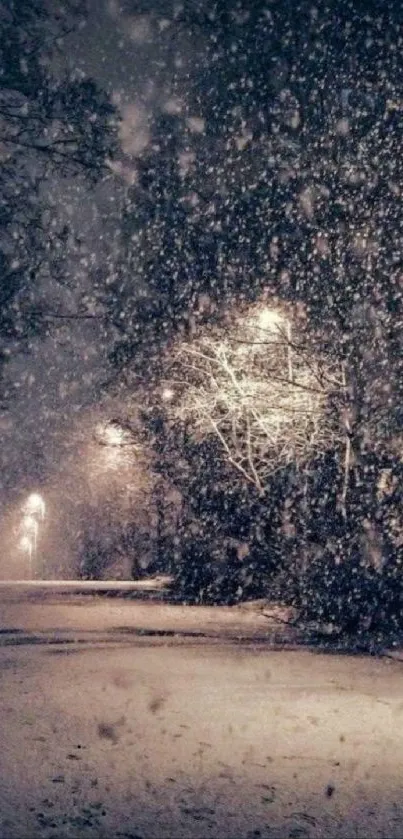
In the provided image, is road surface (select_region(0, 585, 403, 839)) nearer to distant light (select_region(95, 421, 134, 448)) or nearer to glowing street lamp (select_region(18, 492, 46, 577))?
distant light (select_region(95, 421, 134, 448))

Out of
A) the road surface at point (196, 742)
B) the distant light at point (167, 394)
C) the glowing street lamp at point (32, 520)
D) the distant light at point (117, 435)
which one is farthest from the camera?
the glowing street lamp at point (32, 520)

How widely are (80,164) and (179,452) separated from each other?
12077 millimetres

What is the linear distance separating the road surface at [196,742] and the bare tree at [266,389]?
615 cm

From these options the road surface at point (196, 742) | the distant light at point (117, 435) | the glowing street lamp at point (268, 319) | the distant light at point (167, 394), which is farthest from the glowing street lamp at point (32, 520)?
the road surface at point (196, 742)

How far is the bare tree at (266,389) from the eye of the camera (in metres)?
17.6

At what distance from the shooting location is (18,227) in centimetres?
1747

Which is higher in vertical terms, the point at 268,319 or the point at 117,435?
the point at 117,435

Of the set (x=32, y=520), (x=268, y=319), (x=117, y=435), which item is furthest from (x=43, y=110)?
(x=32, y=520)

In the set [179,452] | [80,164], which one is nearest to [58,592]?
[179,452]

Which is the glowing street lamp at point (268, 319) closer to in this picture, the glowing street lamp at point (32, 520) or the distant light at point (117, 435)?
the distant light at point (117, 435)

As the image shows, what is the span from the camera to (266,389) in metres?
18.2

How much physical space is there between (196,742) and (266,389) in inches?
478

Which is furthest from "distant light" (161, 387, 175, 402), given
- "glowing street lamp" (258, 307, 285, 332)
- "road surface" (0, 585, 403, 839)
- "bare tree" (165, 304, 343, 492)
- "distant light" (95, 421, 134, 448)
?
"road surface" (0, 585, 403, 839)

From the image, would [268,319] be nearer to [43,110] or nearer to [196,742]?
[43,110]
